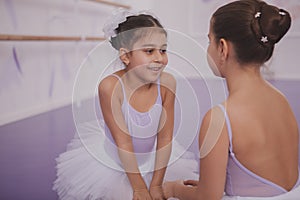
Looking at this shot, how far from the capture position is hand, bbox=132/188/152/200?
709mm

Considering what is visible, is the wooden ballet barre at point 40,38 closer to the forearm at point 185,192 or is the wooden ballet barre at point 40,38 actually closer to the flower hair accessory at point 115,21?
the flower hair accessory at point 115,21

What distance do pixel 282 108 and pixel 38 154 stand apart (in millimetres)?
534

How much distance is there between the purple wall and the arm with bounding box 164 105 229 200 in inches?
2.7

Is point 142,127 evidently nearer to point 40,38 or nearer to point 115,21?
point 115,21

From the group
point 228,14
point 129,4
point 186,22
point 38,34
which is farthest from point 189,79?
point 38,34

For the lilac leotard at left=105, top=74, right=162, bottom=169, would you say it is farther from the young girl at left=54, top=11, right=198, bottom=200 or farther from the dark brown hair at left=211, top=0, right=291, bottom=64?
the dark brown hair at left=211, top=0, right=291, bottom=64

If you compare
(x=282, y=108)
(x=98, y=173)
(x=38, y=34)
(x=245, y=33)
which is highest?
(x=38, y=34)

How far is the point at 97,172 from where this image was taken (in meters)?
0.76

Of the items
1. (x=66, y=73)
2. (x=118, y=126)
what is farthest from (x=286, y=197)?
(x=66, y=73)

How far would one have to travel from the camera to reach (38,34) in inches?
48.8

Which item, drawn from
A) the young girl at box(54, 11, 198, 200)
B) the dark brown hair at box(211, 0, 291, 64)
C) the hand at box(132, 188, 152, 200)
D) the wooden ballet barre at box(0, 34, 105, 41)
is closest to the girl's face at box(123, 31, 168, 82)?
the young girl at box(54, 11, 198, 200)

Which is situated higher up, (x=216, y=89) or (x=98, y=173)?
(x=216, y=89)

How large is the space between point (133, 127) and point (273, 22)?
0.93 feet

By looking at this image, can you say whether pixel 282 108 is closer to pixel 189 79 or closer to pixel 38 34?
pixel 189 79
